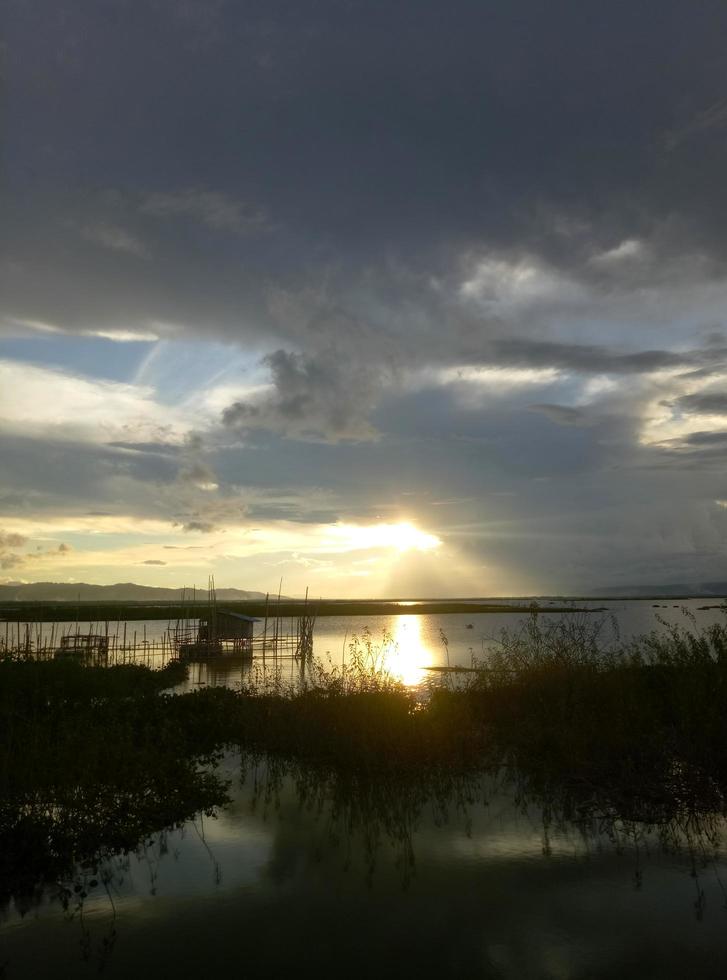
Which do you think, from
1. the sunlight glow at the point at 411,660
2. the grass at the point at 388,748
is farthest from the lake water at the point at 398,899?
the sunlight glow at the point at 411,660

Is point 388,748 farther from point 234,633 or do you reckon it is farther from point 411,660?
point 234,633

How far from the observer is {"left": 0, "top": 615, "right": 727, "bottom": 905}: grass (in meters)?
10.9

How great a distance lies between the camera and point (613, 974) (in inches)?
266

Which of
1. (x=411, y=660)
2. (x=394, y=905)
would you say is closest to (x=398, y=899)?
(x=394, y=905)

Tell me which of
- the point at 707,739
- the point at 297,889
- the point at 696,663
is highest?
the point at 696,663

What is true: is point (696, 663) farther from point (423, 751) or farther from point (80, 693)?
point (80, 693)

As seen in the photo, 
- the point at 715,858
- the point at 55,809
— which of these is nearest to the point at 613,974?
the point at 715,858

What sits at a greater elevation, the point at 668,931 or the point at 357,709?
the point at 357,709

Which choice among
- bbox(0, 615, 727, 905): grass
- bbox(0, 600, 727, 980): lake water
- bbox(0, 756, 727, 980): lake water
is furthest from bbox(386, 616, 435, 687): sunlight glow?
bbox(0, 756, 727, 980): lake water

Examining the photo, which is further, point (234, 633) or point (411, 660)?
point (234, 633)

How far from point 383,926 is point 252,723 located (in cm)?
1001

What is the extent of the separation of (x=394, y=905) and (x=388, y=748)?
18.3 ft

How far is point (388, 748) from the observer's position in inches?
548

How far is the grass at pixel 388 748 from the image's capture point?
10.9 meters
